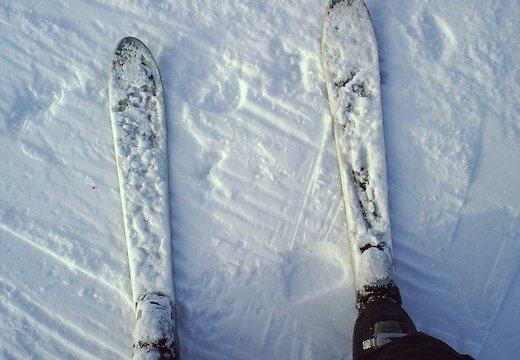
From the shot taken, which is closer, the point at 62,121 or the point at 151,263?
the point at 151,263

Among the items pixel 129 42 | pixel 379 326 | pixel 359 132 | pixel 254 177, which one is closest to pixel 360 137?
pixel 359 132

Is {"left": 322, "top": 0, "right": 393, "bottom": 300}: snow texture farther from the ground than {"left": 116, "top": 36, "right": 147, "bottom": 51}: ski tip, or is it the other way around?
{"left": 116, "top": 36, "right": 147, "bottom": 51}: ski tip

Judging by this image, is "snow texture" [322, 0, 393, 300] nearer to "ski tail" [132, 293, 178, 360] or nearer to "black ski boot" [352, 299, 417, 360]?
"black ski boot" [352, 299, 417, 360]

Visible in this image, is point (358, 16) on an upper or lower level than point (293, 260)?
upper

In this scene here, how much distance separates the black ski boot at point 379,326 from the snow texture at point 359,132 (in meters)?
0.08

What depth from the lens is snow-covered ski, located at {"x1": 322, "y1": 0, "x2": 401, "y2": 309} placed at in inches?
76.7

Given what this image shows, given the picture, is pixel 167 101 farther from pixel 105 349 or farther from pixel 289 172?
pixel 105 349

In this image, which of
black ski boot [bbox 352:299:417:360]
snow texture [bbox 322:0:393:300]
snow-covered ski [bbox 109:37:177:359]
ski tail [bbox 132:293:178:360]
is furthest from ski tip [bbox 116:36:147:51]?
black ski boot [bbox 352:299:417:360]

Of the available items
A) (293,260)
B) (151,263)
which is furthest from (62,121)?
(293,260)

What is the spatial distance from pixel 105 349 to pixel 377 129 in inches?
58.5

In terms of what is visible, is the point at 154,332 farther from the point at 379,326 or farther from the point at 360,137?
the point at 360,137

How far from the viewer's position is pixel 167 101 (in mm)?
2139

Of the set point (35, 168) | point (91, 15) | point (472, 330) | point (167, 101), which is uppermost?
point (91, 15)

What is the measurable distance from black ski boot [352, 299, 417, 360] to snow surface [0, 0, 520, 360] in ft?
0.51
